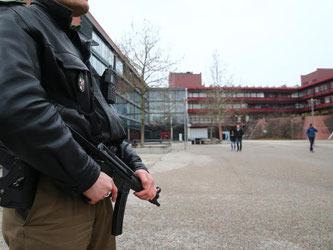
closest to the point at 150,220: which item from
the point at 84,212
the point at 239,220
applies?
the point at 239,220

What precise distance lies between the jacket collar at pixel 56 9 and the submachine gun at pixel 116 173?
0.59m

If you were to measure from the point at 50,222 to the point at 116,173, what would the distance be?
369mm

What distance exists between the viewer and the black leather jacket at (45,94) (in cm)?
76

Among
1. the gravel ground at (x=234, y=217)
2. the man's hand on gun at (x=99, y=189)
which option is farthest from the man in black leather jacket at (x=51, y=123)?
the gravel ground at (x=234, y=217)

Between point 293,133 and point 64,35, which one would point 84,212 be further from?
point 293,133

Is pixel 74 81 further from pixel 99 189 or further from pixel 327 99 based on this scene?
pixel 327 99

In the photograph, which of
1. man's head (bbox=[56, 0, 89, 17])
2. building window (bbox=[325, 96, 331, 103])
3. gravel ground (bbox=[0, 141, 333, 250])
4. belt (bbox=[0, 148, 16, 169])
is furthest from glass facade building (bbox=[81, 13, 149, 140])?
building window (bbox=[325, 96, 331, 103])

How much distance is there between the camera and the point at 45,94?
879 millimetres

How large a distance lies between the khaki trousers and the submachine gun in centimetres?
17

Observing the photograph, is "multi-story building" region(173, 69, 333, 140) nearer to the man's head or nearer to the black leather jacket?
the man's head

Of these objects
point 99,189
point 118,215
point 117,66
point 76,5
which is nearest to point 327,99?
point 117,66

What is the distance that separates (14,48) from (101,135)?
533 millimetres

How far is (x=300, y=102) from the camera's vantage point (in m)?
61.4

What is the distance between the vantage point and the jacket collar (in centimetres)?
104
